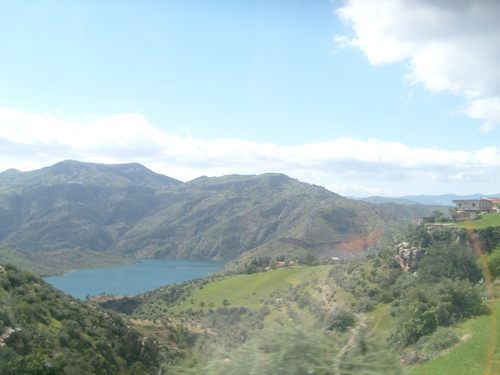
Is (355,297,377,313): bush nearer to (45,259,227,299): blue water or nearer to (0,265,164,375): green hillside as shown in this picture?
(0,265,164,375): green hillside

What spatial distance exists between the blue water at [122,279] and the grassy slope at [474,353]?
232 ft

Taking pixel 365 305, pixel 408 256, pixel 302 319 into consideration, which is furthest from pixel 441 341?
pixel 408 256

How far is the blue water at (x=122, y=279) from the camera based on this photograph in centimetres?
7753

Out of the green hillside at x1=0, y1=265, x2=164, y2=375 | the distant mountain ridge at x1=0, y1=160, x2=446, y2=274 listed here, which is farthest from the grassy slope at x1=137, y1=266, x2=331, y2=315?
the distant mountain ridge at x1=0, y1=160, x2=446, y2=274

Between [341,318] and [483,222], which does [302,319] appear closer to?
[341,318]

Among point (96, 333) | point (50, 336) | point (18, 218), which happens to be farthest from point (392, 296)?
point (18, 218)

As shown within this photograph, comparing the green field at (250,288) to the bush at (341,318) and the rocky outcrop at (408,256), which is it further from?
the bush at (341,318)

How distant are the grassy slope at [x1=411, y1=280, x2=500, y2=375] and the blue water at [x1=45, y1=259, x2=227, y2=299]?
70.6 meters

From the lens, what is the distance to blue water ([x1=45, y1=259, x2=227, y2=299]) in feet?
254

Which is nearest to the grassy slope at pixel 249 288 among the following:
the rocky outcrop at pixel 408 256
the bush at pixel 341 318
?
the rocky outcrop at pixel 408 256

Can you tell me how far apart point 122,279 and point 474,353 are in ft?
323

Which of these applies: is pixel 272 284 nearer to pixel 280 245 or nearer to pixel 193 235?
pixel 280 245

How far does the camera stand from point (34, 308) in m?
15.5

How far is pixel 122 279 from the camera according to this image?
313 ft
